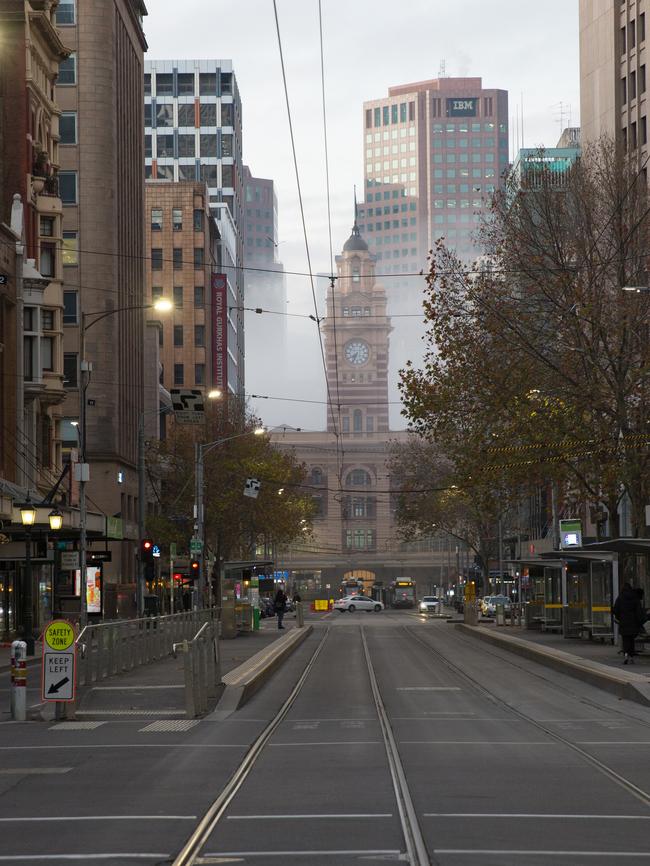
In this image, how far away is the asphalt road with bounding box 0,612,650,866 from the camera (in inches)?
424

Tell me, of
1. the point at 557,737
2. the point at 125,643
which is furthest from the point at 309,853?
the point at 125,643

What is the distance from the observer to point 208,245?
129875mm

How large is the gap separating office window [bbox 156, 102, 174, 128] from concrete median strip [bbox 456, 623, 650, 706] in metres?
127

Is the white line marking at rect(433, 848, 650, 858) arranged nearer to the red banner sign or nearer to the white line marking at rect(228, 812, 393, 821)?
the white line marking at rect(228, 812, 393, 821)

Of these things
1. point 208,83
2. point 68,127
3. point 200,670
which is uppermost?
point 208,83

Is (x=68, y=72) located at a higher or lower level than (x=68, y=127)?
higher

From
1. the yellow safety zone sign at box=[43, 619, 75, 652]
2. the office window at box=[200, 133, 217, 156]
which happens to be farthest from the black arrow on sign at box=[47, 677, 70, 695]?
the office window at box=[200, 133, 217, 156]

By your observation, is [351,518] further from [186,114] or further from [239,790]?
[239,790]

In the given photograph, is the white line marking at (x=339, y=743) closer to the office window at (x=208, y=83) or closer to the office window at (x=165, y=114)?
the office window at (x=208, y=83)

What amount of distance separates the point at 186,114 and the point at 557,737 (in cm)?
15283

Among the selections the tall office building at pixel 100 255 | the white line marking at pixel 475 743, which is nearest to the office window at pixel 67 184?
the tall office building at pixel 100 255

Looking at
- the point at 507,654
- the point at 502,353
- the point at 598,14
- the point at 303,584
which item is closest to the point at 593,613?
the point at 507,654

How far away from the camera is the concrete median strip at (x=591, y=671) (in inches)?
1010

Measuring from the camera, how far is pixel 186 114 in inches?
6516
